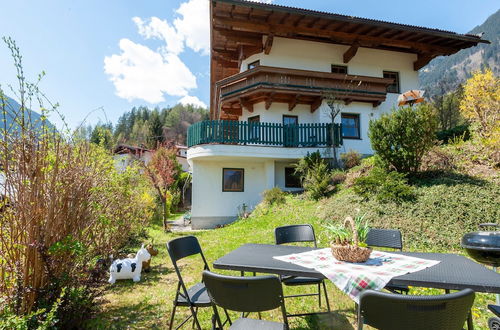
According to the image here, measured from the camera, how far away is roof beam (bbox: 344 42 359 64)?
13344mm

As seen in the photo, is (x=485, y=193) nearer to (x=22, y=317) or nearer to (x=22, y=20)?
(x=22, y=317)

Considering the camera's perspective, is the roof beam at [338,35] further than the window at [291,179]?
No

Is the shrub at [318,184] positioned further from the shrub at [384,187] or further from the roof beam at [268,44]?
the roof beam at [268,44]

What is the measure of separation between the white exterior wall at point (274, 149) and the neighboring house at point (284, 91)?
0.05 metres

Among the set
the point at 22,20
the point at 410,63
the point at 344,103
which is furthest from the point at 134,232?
the point at 410,63

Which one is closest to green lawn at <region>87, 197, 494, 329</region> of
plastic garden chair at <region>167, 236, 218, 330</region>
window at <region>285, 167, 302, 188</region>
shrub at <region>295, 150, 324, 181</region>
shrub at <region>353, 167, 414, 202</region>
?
plastic garden chair at <region>167, 236, 218, 330</region>

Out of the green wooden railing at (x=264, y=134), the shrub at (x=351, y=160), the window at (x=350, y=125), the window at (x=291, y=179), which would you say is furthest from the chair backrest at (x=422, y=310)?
the window at (x=350, y=125)

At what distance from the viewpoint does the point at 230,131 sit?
11.0m

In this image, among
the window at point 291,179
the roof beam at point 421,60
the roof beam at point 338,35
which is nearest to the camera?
the roof beam at point 338,35

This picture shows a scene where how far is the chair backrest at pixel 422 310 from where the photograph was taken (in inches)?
49.8

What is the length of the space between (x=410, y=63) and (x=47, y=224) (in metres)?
18.4

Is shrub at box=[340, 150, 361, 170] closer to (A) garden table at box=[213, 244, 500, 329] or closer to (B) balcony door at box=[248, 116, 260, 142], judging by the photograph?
(B) balcony door at box=[248, 116, 260, 142]

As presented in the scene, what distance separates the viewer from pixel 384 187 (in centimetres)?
669

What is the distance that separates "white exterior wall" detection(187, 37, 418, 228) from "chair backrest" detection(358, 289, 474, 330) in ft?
31.1
